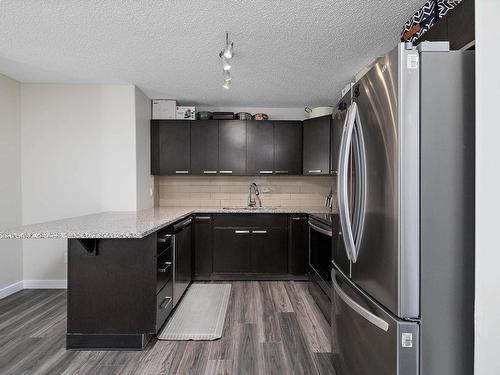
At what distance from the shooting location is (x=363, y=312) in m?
1.32

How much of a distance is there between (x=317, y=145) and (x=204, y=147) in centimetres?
154

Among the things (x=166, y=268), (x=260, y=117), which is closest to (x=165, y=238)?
(x=166, y=268)

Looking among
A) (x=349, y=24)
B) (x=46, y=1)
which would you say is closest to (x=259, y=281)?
(x=349, y=24)

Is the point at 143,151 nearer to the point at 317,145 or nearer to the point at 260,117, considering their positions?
the point at 260,117

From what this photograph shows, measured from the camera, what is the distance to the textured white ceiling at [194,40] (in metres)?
1.95

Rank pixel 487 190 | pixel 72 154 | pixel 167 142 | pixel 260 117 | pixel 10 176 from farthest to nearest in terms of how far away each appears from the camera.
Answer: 1. pixel 260 117
2. pixel 167 142
3. pixel 72 154
4. pixel 10 176
5. pixel 487 190

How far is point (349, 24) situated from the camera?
215 cm

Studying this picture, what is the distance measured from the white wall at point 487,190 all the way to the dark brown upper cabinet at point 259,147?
10.1 ft

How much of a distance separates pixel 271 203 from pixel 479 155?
133 inches

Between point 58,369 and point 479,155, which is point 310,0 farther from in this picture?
point 58,369

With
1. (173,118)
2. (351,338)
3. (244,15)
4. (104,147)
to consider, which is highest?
(244,15)

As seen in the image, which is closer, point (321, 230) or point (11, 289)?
point (321, 230)

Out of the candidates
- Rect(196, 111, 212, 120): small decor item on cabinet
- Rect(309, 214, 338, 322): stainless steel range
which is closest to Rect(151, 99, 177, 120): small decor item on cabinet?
Rect(196, 111, 212, 120): small decor item on cabinet

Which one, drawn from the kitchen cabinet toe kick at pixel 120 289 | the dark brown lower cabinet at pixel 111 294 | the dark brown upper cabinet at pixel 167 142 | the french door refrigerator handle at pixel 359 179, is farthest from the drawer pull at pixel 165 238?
the dark brown upper cabinet at pixel 167 142
